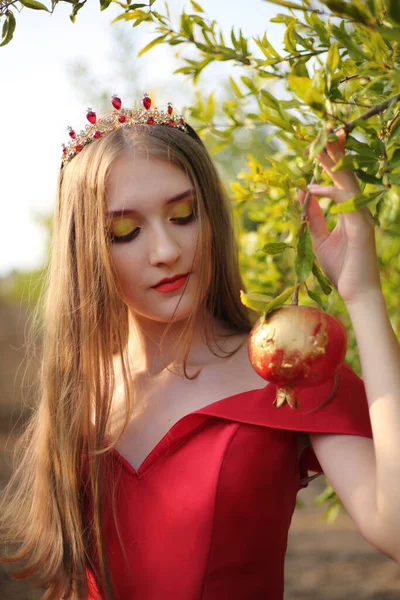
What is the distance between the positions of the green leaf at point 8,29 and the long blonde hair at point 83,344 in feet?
1.39

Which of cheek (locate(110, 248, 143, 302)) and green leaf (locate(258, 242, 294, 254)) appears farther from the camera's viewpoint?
cheek (locate(110, 248, 143, 302))

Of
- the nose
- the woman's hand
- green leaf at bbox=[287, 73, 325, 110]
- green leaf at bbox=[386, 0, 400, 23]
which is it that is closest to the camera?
green leaf at bbox=[386, 0, 400, 23]

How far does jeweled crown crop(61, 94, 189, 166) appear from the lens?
1715mm

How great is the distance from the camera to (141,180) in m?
1.51

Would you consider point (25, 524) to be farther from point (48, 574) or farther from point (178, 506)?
point (178, 506)

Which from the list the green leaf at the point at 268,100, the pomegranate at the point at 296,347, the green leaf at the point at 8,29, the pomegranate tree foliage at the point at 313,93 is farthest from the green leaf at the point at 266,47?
the pomegranate at the point at 296,347

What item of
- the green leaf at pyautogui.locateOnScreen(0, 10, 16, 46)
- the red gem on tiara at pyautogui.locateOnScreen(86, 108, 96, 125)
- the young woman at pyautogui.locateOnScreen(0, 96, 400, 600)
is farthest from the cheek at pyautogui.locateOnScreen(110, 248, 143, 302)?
the green leaf at pyautogui.locateOnScreen(0, 10, 16, 46)

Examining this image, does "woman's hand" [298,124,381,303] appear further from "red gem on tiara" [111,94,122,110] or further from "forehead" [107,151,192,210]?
"red gem on tiara" [111,94,122,110]

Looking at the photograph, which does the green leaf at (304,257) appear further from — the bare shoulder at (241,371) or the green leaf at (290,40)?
the bare shoulder at (241,371)

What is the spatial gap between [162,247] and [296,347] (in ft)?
1.90

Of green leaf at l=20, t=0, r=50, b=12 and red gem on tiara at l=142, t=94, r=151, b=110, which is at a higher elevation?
green leaf at l=20, t=0, r=50, b=12

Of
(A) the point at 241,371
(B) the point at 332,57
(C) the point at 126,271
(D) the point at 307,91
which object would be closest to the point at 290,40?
(B) the point at 332,57

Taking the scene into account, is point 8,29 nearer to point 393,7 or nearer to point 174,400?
point 393,7

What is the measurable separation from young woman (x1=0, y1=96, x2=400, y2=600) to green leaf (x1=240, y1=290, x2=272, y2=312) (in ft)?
0.81
